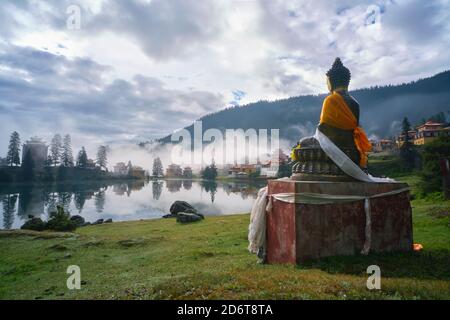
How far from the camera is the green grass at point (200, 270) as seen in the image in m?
4.96

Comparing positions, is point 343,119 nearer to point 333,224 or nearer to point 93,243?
point 333,224

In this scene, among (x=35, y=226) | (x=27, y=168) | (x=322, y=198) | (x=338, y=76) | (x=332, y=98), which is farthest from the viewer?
(x=27, y=168)

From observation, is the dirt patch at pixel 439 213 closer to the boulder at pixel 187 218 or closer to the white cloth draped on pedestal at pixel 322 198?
the white cloth draped on pedestal at pixel 322 198

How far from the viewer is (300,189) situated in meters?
6.95

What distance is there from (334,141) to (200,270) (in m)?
4.92

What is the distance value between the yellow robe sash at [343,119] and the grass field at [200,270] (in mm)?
2840

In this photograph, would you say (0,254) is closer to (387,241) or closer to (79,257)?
(79,257)

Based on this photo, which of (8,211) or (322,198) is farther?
(8,211)

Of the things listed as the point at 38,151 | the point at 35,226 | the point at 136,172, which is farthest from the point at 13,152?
the point at 35,226

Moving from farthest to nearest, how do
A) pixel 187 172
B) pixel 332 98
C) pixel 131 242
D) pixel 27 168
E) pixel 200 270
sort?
1. pixel 187 172
2. pixel 27 168
3. pixel 131 242
4. pixel 332 98
5. pixel 200 270

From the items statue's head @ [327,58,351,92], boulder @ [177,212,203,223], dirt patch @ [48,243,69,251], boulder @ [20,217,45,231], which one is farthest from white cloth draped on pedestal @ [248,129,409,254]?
boulder @ [20,217,45,231]

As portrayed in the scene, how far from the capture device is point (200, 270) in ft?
25.8
